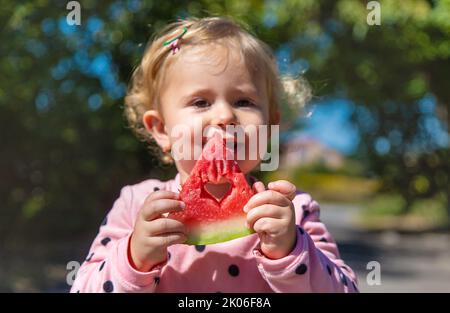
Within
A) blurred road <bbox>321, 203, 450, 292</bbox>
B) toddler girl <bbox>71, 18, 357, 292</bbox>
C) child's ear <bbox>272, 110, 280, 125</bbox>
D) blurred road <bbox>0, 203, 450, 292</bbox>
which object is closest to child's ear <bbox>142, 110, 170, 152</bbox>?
toddler girl <bbox>71, 18, 357, 292</bbox>

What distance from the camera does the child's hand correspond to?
1.49m

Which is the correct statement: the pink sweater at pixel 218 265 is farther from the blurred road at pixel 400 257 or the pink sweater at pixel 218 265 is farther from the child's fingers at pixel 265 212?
the blurred road at pixel 400 257

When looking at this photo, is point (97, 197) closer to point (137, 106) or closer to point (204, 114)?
point (137, 106)

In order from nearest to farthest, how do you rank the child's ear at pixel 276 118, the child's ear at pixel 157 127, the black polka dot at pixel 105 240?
the black polka dot at pixel 105 240 < the child's ear at pixel 157 127 < the child's ear at pixel 276 118

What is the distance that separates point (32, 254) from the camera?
8.15m

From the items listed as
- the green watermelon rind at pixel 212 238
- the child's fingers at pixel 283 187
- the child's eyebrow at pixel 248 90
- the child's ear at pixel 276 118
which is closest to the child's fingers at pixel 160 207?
the green watermelon rind at pixel 212 238

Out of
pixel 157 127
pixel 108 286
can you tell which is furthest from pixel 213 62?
pixel 108 286

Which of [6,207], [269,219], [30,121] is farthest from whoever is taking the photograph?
[6,207]

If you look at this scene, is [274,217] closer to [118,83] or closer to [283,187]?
[283,187]

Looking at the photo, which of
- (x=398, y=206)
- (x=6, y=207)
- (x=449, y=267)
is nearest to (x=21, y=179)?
(x=6, y=207)

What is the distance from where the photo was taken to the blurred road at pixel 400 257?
721 cm

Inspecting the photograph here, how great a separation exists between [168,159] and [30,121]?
18.0 ft

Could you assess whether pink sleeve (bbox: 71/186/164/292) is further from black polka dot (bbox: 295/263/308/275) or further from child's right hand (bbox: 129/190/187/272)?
black polka dot (bbox: 295/263/308/275)

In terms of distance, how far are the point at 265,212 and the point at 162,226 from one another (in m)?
0.26
